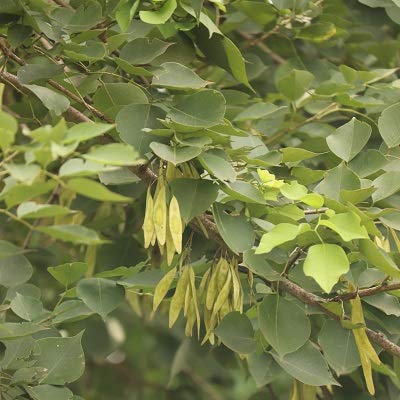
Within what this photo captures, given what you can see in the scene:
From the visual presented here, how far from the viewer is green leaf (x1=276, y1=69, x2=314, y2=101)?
1.41m

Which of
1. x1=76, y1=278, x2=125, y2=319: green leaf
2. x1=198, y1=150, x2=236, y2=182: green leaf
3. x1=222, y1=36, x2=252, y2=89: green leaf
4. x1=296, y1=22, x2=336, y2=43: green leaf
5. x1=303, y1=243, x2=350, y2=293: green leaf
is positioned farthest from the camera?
x1=296, y1=22, x2=336, y2=43: green leaf

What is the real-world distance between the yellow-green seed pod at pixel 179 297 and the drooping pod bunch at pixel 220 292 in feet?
0.09

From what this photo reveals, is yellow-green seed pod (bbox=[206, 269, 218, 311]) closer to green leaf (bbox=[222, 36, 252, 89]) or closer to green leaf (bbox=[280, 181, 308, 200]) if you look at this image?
green leaf (bbox=[280, 181, 308, 200])

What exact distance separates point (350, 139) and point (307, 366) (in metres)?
0.28

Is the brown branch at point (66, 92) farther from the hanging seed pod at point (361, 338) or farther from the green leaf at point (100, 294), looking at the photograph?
the hanging seed pod at point (361, 338)

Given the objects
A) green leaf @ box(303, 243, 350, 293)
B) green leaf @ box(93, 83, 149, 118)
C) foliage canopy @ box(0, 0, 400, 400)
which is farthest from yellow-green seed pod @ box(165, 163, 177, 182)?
green leaf @ box(303, 243, 350, 293)

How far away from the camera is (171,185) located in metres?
1.06

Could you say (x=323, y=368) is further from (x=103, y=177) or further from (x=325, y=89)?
(x=325, y=89)

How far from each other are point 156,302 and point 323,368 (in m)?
0.22

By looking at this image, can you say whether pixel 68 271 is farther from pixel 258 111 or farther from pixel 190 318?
pixel 258 111

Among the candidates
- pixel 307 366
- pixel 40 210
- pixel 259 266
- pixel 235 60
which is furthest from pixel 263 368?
pixel 40 210

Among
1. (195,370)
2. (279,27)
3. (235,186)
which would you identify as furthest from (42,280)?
(235,186)

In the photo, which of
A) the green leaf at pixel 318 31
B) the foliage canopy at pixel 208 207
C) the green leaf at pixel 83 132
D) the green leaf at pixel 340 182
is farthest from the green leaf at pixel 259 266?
the green leaf at pixel 318 31

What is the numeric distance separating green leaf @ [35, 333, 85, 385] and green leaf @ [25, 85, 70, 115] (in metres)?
0.27
